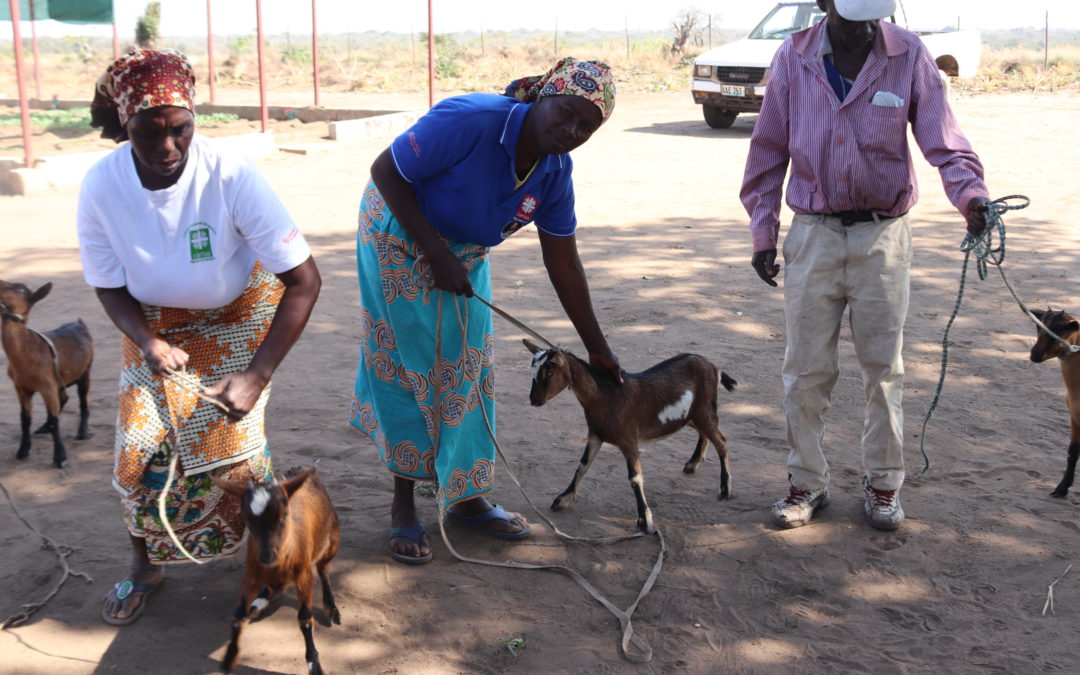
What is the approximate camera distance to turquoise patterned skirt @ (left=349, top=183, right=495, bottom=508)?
12.9 ft

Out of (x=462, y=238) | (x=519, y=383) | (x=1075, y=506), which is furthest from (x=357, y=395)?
(x=1075, y=506)

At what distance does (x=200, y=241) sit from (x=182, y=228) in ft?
0.23

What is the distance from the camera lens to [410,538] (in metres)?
4.18

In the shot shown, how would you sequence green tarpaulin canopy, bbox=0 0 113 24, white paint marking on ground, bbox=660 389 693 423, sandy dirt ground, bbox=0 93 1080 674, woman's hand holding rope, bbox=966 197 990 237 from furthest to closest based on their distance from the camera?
green tarpaulin canopy, bbox=0 0 113 24 < white paint marking on ground, bbox=660 389 693 423 < woman's hand holding rope, bbox=966 197 990 237 < sandy dirt ground, bbox=0 93 1080 674

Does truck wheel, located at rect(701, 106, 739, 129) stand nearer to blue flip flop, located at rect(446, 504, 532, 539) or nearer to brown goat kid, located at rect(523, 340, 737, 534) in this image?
brown goat kid, located at rect(523, 340, 737, 534)

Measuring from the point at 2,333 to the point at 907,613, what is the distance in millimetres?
4653

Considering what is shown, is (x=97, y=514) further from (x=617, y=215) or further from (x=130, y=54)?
(x=617, y=215)

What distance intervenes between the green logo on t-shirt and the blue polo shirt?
796mm

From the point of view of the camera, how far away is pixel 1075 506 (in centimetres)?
462

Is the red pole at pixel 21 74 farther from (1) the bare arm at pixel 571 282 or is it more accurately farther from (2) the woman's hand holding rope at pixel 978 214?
(2) the woman's hand holding rope at pixel 978 214

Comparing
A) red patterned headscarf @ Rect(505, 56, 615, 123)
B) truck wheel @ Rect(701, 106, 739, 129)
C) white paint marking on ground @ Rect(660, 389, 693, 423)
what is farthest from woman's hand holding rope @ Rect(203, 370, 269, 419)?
truck wheel @ Rect(701, 106, 739, 129)

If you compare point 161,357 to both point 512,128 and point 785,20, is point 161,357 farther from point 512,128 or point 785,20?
point 785,20

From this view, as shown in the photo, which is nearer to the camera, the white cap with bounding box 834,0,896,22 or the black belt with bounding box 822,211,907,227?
the white cap with bounding box 834,0,896,22

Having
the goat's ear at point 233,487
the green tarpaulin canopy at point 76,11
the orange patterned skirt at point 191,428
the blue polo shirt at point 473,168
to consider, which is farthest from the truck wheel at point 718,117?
the goat's ear at point 233,487
